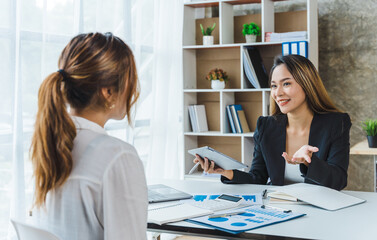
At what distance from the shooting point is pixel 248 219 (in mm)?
1589

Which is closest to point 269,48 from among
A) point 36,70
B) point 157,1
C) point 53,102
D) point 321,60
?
point 321,60

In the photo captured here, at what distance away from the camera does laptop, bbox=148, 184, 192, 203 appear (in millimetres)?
1911

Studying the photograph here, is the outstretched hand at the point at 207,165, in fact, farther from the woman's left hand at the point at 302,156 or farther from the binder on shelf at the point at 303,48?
the binder on shelf at the point at 303,48

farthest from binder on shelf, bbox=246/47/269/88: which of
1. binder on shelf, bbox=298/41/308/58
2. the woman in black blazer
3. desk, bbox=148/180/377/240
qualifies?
desk, bbox=148/180/377/240

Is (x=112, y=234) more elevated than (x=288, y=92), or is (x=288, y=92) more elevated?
(x=288, y=92)

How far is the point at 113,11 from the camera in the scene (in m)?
3.20

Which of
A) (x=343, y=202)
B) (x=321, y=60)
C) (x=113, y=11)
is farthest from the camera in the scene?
(x=321, y=60)

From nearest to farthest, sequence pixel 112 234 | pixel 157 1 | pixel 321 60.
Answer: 1. pixel 112 234
2. pixel 157 1
3. pixel 321 60

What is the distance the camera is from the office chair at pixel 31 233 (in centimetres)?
106

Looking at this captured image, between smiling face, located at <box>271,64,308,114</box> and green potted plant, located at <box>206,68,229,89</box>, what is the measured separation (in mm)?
1481

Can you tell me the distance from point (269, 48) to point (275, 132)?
1611mm

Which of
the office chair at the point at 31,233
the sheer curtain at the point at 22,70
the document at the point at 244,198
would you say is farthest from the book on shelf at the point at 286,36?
the office chair at the point at 31,233

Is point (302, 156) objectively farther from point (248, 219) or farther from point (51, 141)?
point (51, 141)

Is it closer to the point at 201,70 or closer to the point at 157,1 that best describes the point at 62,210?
the point at 157,1
